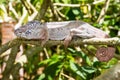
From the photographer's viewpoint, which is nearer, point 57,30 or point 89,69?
point 89,69

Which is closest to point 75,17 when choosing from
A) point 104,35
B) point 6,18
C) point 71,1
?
point 71,1

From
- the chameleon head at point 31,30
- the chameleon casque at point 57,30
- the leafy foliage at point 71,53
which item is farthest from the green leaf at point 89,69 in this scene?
the chameleon head at point 31,30

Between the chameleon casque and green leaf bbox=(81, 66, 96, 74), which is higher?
the chameleon casque

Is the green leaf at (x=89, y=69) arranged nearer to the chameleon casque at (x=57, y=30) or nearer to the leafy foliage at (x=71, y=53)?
the leafy foliage at (x=71, y=53)

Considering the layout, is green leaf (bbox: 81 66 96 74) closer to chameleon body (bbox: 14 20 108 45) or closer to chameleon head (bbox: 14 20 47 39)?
chameleon body (bbox: 14 20 108 45)

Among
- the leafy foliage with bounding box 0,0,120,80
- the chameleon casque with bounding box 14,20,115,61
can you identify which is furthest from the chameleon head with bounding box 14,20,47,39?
the leafy foliage with bounding box 0,0,120,80

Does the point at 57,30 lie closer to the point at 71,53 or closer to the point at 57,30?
the point at 57,30

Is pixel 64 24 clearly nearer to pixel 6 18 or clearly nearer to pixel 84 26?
pixel 84 26

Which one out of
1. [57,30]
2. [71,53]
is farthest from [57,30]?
[71,53]
